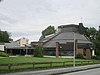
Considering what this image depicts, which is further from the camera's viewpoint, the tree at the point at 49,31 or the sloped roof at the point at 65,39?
the tree at the point at 49,31

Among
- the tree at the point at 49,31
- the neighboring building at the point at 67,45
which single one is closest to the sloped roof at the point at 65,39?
the neighboring building at the point at 67,45

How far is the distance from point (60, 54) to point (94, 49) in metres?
11.0

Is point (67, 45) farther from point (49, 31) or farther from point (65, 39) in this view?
point (49, 31)

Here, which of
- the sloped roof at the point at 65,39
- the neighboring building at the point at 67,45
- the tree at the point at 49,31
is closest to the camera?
the neighboring building at the point at 67,45

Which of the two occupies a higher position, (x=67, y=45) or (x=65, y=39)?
(x=65, y=39)

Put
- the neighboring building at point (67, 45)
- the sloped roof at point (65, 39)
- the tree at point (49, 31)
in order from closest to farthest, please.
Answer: the neighboring building at point (67, 45) < the sloped roof at point (65, 39) < the tree at point (49, 31)

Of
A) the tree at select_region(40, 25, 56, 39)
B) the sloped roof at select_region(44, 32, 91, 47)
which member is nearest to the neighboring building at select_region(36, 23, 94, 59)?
the sloped roof at select_region(44, 32, 91, 47)

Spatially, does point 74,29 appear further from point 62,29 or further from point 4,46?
point 4,46

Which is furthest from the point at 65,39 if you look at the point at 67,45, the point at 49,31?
the point at 49,31

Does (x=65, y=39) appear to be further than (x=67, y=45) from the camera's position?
Yes

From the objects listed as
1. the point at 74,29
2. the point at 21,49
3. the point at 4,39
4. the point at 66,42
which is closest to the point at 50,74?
the point at 66,42

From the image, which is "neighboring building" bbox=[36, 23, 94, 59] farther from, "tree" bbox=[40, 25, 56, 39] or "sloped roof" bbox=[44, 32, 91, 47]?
"tree" bbox=[40, 25, 56, 39]

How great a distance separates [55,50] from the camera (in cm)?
8850

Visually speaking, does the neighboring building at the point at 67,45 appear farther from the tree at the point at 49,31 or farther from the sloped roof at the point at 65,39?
the tree at the point at 49,31
